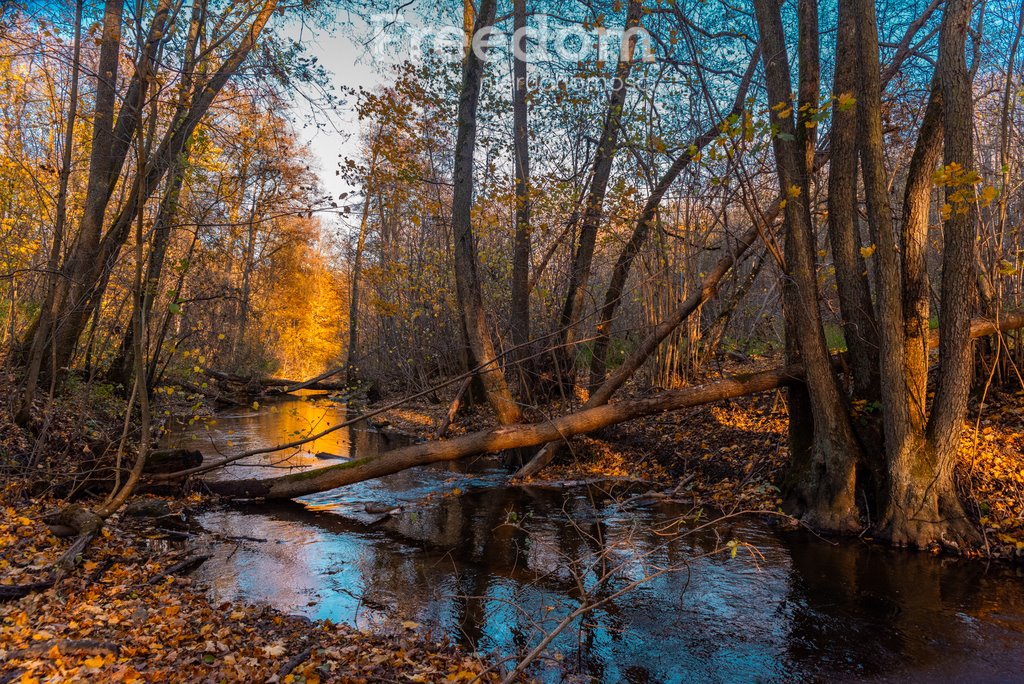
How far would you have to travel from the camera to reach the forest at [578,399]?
5.14 m

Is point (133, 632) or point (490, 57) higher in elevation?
point (490, 57)

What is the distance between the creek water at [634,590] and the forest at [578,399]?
47mm

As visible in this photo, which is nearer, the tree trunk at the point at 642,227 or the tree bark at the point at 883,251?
the tree bark at the point at 883,251

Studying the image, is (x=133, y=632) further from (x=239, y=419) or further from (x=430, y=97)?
(x=239, y=419)

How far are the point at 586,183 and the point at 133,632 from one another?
32.9 ft

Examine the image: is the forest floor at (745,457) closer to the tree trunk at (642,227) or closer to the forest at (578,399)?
the forest at (578,399)

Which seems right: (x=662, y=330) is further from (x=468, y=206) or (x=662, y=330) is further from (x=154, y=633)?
(x=154, y=633)

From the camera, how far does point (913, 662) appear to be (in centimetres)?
479

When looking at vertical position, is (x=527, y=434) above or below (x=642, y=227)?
below

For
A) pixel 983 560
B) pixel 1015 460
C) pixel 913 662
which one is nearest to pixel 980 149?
pixel 1015 460

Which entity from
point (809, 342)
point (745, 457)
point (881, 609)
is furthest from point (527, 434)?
point (881, 609)

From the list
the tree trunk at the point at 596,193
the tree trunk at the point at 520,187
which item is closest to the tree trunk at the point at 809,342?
the tree trunk at the point at 596,193

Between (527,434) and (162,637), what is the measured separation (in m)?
5.21

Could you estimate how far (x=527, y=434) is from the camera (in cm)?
891
